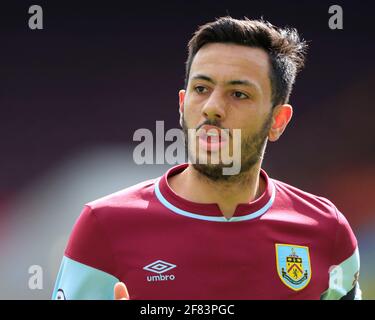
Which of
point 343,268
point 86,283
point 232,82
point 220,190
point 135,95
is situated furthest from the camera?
point 135,95

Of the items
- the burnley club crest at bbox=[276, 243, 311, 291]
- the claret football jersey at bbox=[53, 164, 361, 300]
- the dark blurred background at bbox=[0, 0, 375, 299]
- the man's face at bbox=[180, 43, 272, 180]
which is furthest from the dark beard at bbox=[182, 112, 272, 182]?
the dark blurred background at bbox=[0, 0, 375, 299]

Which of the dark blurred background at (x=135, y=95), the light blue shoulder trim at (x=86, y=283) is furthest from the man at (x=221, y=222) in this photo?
the dark blurred background at (x=135, y=95)

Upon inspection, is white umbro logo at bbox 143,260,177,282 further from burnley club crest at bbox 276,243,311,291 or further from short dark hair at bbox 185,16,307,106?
short dark hair at bbox 185,16,307,106

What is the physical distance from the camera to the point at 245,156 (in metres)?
2.47

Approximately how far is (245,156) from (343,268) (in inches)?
24.2

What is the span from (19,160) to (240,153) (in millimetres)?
3953

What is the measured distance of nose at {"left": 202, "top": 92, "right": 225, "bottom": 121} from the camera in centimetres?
232

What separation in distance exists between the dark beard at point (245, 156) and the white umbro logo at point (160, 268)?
37 centimetres

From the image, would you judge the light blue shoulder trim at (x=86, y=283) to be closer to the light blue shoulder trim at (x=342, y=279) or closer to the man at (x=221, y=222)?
the man at (x=221, y=222)

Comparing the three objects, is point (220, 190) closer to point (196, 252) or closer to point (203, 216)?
point (203, 216)

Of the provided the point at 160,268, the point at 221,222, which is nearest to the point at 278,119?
the point at 221,222
